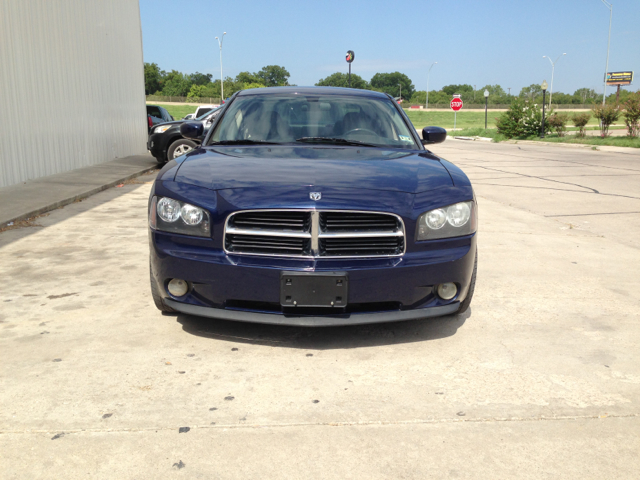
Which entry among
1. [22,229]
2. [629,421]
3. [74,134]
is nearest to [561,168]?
[74,134]

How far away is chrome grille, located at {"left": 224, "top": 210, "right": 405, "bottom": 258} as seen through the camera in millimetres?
3283

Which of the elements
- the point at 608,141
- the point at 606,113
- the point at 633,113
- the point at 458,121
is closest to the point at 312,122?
the point at 608,141

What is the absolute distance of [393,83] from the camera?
176125 millimetres

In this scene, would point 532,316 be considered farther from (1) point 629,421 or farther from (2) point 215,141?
(2) point 215,141

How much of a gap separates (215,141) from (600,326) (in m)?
3.03

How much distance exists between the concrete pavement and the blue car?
471cm

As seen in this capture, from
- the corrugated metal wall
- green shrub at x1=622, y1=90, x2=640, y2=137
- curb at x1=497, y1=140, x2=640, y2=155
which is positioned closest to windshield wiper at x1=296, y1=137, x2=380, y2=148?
the corrugated metal wall

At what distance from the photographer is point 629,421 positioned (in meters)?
2.74

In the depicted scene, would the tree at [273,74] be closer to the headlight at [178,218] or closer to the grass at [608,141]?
the grass at [608,141]

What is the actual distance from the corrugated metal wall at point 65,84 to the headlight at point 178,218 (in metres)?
7.70

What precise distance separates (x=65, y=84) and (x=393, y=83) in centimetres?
17114

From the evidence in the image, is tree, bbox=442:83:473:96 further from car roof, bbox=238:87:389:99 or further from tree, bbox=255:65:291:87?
car roof, bbox=238:87:389:99

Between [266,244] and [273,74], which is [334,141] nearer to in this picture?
[266,244]

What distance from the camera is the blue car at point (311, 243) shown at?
10.7 feet
